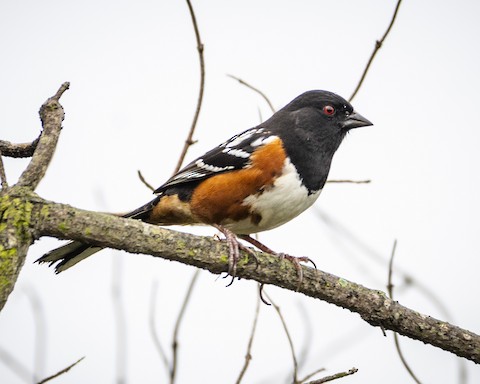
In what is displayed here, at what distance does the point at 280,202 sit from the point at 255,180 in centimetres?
15

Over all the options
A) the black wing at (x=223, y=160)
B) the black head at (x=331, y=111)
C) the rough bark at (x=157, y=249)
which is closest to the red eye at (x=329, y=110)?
the black head at (x=331, y=111)

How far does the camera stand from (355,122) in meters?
3.56

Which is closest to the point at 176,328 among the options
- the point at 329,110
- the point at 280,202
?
the point at 280,202

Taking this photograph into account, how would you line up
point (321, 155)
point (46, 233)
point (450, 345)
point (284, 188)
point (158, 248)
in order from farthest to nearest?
point (321, 155)
point (284, 188)
point (450, 345)
point (158, 248)
point (46, 233)

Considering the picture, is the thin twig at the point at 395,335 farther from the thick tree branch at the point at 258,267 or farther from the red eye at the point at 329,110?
the red eye at the point at 329,110

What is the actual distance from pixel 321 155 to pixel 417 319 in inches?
42.1

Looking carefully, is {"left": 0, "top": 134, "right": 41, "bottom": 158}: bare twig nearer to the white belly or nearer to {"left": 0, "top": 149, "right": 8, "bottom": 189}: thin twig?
{"left": 0, "top": 149, "right": 8, "bottom": 189}: thin twig

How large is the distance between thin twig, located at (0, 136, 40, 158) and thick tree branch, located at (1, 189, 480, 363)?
483 millimetres

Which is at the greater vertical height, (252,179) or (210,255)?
(252,179)

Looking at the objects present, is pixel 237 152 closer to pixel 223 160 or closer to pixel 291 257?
pixel 223 160

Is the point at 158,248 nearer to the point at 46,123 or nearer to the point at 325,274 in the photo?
the point at 46,123

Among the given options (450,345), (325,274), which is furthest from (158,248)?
(450,345)

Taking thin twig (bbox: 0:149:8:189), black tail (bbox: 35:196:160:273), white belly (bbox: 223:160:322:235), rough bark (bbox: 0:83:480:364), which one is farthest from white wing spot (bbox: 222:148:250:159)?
thin twig (bbox: 0:149:8:189)

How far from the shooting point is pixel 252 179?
9.95 ft
